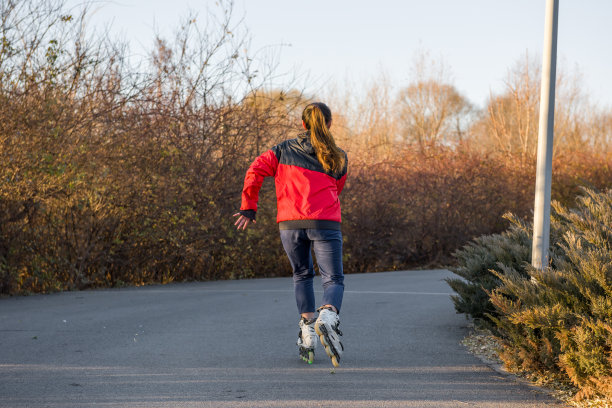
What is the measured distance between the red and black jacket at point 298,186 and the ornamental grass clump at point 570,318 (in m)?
1.39

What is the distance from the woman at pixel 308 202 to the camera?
575 cm

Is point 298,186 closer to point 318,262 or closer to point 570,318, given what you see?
point 318,262

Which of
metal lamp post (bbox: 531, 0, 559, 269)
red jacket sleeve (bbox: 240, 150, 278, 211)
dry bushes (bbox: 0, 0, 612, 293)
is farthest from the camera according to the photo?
dry bushes (bbox: 0, 0, 612, 293)

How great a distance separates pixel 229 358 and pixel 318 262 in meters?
1.07

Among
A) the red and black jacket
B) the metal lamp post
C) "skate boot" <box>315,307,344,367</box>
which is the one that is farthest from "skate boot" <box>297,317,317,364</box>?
the metal lamp post

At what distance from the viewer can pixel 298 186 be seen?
5801 mm

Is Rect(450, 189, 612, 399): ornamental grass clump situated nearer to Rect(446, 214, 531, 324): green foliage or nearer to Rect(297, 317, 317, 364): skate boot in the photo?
Rect(446, 214, 531, 324): green foliage

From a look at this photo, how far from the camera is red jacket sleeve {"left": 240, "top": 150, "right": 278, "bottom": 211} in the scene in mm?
5836

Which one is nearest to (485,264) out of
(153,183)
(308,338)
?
(308,338)

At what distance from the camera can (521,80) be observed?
30.8m

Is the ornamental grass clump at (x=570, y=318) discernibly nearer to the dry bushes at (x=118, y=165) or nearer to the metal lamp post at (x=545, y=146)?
the metal lamp post at (x=545, y=146)

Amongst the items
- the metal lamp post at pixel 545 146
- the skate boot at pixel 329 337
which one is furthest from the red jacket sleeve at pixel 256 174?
the metal lamp post at pixel 545 146

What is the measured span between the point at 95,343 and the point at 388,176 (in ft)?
38.9

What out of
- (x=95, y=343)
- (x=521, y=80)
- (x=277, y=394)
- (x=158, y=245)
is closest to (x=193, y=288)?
(x=158, y=245)
